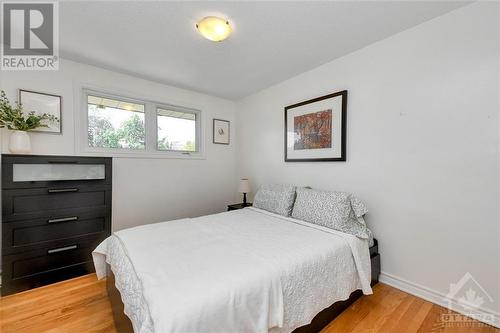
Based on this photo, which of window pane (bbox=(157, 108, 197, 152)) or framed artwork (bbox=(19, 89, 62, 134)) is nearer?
framed artwork (bbox=(19, 89, 62, 134))

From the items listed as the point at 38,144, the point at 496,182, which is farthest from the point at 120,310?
the point at 496,182

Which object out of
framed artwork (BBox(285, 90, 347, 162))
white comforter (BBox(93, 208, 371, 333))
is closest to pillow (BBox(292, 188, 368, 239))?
white comforter (BBox(93, 208, 371, 333))

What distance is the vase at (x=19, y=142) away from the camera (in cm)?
202

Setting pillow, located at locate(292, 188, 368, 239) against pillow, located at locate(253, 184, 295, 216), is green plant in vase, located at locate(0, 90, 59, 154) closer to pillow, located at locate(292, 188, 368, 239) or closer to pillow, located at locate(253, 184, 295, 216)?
pillow, located at locate(253, 184, 295, 216)

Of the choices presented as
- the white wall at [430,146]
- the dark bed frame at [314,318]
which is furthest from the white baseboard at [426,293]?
the dark bed frame at [314,318]

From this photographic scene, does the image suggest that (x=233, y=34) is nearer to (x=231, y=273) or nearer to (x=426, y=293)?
(x=231, y=273)

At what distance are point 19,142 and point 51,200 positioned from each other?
62 cm

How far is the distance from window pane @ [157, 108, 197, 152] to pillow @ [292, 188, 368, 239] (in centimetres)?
220

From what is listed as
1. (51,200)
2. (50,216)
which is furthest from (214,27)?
(50,216)

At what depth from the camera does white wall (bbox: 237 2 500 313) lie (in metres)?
1.58

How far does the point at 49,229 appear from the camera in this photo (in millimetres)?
2082

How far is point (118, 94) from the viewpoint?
2795 mm

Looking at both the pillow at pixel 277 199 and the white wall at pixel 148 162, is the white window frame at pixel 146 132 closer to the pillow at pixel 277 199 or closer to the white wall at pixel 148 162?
the white wall at pixel 148 162

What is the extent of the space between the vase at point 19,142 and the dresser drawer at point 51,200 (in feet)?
1.35
